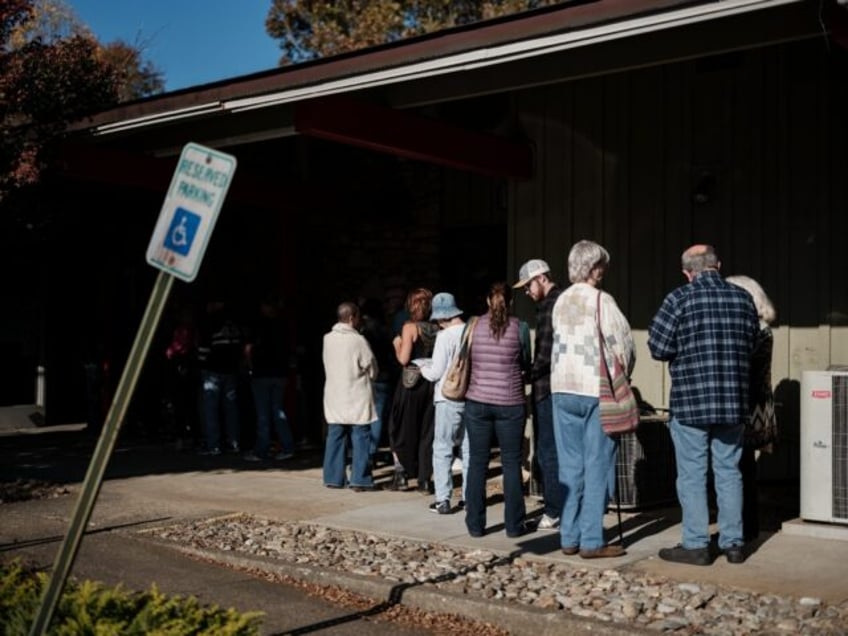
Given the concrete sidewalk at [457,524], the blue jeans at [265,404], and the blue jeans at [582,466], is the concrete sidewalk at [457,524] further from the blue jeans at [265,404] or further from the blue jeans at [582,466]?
the blue jeans at [265,404]

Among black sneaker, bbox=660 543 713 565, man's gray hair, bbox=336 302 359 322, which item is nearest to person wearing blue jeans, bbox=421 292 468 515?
man's gray hair, bbox=336 302 359 322

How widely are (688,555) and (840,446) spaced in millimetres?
1434

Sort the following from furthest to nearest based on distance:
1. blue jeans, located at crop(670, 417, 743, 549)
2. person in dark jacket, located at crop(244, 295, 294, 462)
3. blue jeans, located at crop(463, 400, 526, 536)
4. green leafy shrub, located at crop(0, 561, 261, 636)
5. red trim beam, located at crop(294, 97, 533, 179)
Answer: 1. person in dark jacket, located at crop(244, 295, 294, 462)
2. red trim beam, located at crop(294, 97, 533, 179)
3. blue jeans, located at crop(463, 400, 526, 536)
4. blue jeans, located at crop(670, 417, 743, 549)
5. green leafy shrub, located at crop(0, 561, 261, 636)

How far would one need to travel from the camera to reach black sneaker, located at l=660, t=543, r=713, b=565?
6406 mm

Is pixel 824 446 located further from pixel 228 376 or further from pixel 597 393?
pixel 228 376

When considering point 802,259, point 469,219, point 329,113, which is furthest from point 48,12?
point 802,259

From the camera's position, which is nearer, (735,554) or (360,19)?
(735,554)

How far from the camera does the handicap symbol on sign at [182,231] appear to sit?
4203 millimetres

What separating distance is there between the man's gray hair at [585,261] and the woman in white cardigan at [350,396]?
10.4 ft

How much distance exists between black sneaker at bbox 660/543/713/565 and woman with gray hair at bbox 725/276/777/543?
57cm

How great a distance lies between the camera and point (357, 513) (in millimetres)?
8320

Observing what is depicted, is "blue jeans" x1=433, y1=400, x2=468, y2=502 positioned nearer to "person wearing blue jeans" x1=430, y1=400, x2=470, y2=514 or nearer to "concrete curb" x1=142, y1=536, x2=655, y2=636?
"person wearing blue jeans" x1=430, y1=400, x2=470, y2=514

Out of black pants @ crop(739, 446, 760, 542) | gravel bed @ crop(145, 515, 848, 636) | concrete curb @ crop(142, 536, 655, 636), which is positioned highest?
black pants @ crop(739, 446, 760, 542)

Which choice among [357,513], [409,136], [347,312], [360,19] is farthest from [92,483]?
[360,19]
